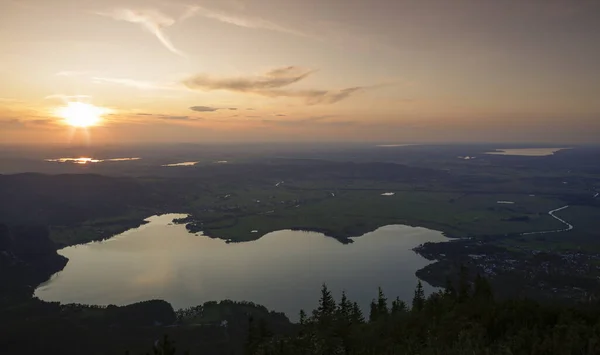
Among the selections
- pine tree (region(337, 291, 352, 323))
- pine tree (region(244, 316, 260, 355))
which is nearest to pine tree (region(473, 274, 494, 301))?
pine tree (region(337, 291, 352, 323))

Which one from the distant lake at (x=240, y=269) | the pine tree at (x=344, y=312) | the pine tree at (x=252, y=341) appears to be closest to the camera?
the pine tree at (x=252, y=341)

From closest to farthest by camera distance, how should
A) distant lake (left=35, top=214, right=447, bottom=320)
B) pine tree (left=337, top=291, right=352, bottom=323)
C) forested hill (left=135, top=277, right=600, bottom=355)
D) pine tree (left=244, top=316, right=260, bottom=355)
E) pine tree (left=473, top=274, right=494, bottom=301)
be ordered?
forested hill (left=135, top=277, right=600, bottom=355) < pine tree (left=244, top=316, right=260, bottom=355) < pine tree (left=473, top=274, right=494, bottom=301) < pine tree (left=337, top=291, right=352, bottom=323) < distant lake (left=35, top=214, right=447, bottom=320)

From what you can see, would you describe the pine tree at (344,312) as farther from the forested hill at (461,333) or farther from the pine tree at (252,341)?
the pine tree at (252,341)

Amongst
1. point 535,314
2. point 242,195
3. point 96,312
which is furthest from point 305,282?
point 242,195

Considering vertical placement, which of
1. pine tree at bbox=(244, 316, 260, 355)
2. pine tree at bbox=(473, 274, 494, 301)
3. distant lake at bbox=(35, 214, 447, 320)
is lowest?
distant lake at bbox=(35, 214, 447, 320)

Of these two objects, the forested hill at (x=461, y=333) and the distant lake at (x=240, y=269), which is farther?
the distant lake at (x=240, y=269)

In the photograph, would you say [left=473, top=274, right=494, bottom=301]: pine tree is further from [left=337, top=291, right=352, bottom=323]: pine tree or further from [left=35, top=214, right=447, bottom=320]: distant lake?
[left=35, top=214, right=447, bottom=320]: distant lake

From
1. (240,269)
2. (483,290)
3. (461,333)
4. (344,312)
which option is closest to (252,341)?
(344,312)

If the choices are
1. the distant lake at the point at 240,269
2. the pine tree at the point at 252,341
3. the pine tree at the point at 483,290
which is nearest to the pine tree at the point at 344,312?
the pine tree at the point at 252,341
